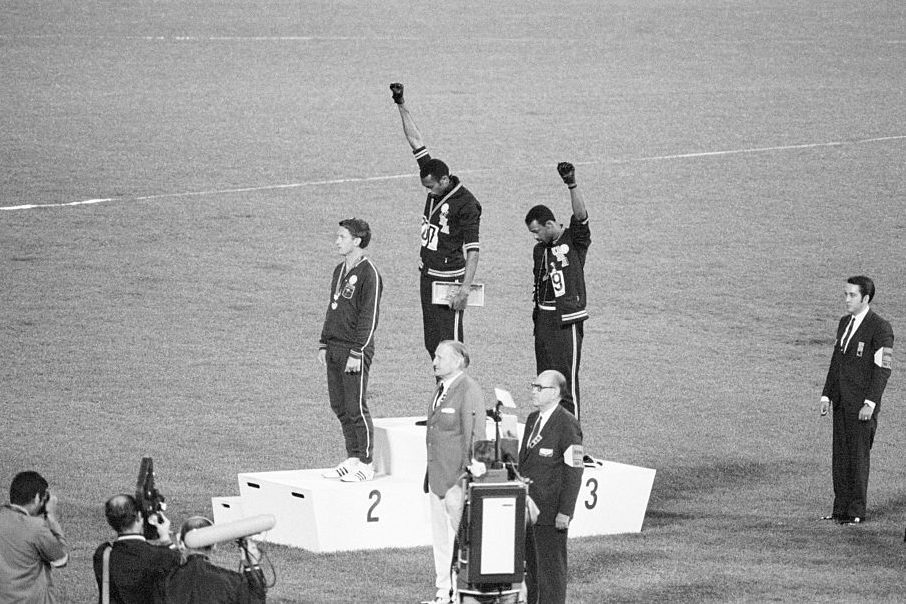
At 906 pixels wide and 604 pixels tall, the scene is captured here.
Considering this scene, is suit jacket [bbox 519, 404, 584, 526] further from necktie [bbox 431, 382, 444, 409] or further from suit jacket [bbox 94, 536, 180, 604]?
suit jacket [bbox 94, 536, 180, 604]

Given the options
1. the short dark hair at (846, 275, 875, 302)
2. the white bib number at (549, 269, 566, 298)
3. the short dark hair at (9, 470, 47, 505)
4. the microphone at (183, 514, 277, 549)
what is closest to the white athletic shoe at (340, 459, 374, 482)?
the white bib number at (549, 269, 566, 298)

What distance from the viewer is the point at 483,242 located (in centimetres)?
2575

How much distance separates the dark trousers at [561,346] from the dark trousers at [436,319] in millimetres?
752

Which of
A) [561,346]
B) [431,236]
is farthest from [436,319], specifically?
[561,346]

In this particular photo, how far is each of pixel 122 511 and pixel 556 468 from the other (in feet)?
10.2

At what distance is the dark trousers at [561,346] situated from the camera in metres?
13.2

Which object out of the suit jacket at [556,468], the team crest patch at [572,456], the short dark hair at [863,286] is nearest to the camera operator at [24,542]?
the suit jacket at [556,468]

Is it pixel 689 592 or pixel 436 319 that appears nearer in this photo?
pixel 689 592

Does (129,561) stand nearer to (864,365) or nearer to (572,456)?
(572,456)

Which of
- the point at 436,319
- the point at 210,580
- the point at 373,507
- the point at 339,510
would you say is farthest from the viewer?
the point at 436,319

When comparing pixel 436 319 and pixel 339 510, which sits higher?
pixel 436 319

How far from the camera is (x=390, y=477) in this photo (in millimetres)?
13281

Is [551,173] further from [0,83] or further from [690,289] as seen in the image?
[0,83]

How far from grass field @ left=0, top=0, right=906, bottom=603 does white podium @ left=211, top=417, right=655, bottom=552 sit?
0.64ft
